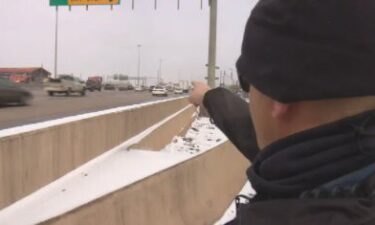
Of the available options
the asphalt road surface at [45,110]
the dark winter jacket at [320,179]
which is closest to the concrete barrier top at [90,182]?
the dark winter jacket at [320,179]

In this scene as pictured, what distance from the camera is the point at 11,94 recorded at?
1298 inches

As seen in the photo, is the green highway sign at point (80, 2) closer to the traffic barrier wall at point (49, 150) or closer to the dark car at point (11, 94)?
the dark car at point (11, 94)

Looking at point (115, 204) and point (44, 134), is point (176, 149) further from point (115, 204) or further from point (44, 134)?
point (115, 204)

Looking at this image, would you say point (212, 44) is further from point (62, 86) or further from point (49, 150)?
point (62, 86)

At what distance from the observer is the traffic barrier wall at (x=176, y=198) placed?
489cm

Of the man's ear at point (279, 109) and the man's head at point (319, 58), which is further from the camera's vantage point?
the man's ear at point (279, 109)

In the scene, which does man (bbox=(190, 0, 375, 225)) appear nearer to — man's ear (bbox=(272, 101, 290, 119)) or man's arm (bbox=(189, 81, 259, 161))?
man's ear (bbox=(272, 101, 290, 119))

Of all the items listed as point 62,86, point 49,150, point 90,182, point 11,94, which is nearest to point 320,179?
point 49,150

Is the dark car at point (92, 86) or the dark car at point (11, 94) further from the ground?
the dark car at point (11, 94)

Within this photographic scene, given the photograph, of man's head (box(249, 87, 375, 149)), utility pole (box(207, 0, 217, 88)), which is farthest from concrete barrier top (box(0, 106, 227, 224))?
utility pole (box(207, 0, 217, 88))

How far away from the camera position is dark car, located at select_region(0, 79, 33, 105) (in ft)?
106

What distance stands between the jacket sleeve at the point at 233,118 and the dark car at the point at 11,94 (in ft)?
101

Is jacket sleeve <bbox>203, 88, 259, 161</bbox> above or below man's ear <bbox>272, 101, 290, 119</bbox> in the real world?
below

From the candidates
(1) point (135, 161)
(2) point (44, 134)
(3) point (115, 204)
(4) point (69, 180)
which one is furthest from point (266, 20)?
(1) point (135, 161)
